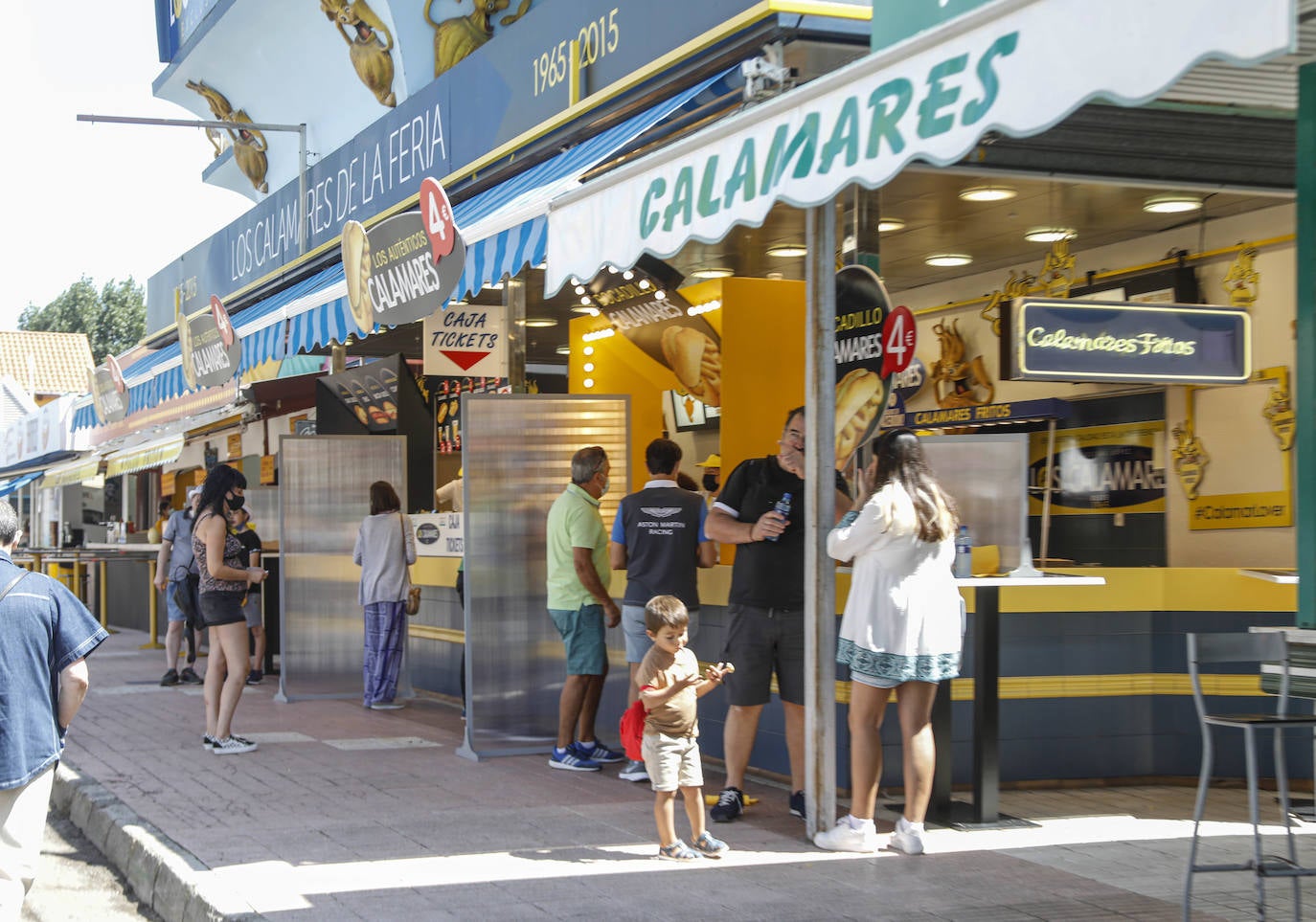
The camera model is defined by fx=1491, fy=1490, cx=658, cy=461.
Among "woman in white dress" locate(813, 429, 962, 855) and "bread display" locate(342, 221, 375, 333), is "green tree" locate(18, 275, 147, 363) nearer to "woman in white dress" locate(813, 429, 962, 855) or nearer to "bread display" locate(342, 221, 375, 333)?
"bread display" locate(342, 221, 375, 333)

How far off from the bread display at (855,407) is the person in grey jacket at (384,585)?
4745mm

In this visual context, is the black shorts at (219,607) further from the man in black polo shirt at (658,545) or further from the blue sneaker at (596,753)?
the man in black polo shirt at (658,545)

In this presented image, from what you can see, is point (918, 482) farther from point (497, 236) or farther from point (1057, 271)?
point (1057, 271)

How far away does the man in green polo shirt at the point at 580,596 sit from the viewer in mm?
8961

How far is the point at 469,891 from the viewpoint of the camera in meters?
5.91

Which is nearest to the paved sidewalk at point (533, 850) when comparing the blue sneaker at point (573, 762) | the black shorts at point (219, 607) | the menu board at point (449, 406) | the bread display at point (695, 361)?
the blue sneaker at point (573, 762)

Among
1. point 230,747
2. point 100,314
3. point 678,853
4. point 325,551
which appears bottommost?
point 230,747

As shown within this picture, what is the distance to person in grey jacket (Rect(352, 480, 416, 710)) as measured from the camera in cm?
1211

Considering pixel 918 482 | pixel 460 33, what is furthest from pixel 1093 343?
pixel 460 33

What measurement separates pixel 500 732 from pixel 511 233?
3.39 meters

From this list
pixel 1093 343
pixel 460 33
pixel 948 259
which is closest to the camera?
pixel 1093 343

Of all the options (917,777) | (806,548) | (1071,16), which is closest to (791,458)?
(806,548)

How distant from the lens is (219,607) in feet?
30.6

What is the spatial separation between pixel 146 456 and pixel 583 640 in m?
19.5
